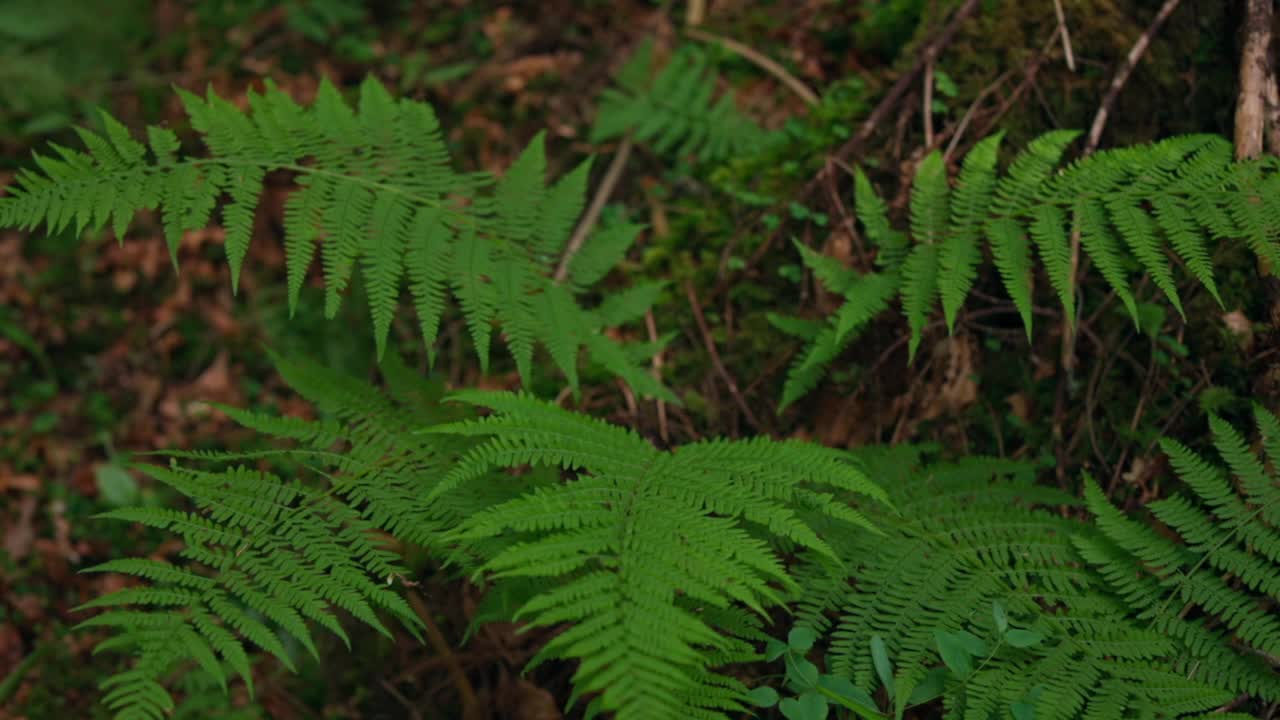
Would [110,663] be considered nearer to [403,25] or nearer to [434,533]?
[434,533]

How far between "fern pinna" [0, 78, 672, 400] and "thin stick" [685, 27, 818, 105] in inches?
50.5

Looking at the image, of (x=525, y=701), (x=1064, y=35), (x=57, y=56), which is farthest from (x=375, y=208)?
(x=57, y=56)

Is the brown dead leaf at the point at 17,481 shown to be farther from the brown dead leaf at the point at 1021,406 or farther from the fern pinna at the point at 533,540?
the brown dead leaf at the point at 1021,406

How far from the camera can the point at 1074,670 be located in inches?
78.1

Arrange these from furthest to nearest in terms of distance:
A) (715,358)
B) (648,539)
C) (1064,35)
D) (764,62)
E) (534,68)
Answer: (534,68)
(764,62)
(715,358)
(1064,35)
(648,539)

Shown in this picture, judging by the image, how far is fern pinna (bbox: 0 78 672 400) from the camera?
2455mm

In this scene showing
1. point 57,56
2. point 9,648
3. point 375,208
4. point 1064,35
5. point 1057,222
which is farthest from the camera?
point 57,56

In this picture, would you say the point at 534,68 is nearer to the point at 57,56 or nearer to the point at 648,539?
the point at 57,56

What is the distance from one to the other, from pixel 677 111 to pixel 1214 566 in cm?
263

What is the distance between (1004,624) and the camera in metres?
2.02

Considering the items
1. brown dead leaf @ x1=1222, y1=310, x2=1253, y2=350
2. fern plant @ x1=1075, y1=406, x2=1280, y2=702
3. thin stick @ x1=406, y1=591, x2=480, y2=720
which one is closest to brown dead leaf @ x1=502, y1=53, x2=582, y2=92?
thin stick @ x1=406, y1=591, x2=480, y2=720

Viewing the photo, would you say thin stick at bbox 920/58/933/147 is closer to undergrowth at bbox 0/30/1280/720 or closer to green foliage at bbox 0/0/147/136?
undergrowth at bbox 0/30/1280/720

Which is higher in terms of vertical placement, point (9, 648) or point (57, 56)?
point (57, 56)

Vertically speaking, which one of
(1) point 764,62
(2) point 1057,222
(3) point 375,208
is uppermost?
(1) point 764,62
